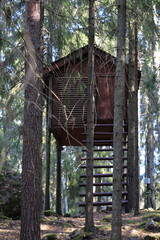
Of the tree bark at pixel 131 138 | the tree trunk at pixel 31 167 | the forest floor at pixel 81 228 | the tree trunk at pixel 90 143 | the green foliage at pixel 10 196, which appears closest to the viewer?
the tree trunk at pixel 31 167

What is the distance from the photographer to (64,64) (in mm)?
12109

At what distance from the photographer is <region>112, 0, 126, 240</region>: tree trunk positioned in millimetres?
5957

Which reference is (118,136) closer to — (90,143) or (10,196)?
(90,143)

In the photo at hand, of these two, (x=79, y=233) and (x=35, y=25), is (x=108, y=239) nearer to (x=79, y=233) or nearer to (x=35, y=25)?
(x=79, y=233)

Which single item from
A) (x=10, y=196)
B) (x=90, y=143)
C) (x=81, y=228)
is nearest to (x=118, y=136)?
(x=90, y=143)

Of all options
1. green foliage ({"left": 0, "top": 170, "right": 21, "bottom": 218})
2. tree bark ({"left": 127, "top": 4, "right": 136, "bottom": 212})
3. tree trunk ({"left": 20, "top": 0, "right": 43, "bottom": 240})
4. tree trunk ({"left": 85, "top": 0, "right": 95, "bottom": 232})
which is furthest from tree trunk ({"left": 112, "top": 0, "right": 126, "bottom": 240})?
green foliage ({"left": 0, "top": 170, "right": 21, "bottom": 218})

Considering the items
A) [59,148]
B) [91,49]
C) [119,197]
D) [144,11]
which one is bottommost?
[119,197]

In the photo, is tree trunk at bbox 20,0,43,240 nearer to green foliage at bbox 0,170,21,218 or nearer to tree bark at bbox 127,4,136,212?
Result: green foliage at bbox 0,170,21,218

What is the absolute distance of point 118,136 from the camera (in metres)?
6.15

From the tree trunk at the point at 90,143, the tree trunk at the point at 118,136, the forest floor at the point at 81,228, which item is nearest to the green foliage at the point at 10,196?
the forest floor at the point at 81,228

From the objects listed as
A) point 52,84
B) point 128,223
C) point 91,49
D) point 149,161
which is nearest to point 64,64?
point 52,84

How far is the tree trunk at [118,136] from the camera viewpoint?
596cm

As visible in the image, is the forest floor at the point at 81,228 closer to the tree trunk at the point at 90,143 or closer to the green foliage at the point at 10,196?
the tree trunk at the point at 90,143

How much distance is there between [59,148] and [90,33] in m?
7.38
